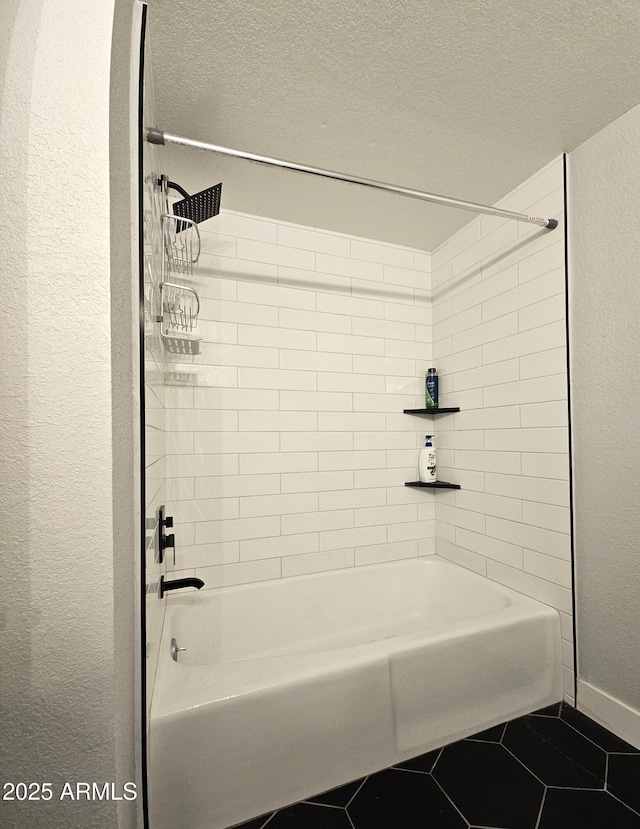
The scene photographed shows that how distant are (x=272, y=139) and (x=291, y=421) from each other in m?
1.26

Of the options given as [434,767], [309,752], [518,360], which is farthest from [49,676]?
[518,360]

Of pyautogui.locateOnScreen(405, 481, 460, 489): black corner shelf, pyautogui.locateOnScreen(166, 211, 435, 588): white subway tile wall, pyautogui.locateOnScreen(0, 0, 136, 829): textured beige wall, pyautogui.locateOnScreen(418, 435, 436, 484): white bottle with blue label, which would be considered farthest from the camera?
pyautogui.locateOnScreen(418, 435, 436, 484): white bottle with blue label

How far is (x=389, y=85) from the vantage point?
138 centimetres

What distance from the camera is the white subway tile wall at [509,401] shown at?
68.2 inches

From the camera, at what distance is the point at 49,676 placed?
2.21 ft

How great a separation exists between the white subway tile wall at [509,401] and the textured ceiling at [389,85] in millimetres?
300

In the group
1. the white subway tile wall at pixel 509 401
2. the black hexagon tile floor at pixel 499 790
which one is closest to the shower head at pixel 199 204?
the white subway tile wall at pixel 509 401

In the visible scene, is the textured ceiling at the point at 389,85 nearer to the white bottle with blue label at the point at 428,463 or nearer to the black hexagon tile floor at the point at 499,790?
the white bottle with blue label at the point at 428,463

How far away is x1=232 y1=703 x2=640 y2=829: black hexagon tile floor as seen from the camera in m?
1.17

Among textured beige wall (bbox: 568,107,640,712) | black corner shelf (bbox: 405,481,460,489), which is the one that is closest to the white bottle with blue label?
black corner shelf (bbox: 405,481,460,489)

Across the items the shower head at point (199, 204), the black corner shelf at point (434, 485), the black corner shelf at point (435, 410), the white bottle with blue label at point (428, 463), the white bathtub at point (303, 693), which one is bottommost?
the white bathtub at point (303, 693)

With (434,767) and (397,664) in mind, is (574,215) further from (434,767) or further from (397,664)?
(434,767)

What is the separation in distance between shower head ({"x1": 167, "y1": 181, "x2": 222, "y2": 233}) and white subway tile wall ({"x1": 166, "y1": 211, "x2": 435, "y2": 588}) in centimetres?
46

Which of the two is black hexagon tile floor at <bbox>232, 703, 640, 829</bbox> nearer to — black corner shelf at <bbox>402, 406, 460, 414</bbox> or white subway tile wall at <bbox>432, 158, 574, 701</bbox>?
white subway tile wall at <bbox>432, 158, 574, 701</bbox>
